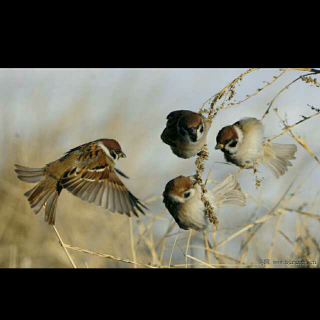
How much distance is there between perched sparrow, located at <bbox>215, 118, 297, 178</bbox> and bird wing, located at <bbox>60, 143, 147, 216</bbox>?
21.1 inches

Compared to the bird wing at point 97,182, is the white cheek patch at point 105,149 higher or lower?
higher

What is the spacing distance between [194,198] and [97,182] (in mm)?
510

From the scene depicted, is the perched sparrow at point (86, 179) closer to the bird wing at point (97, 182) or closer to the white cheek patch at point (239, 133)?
the bird wing at point (97, 182)

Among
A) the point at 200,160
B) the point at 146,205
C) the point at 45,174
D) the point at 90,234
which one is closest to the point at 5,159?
the point at 45,174

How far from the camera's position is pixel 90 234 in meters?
2.78

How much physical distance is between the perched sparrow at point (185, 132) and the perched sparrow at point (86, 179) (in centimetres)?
27

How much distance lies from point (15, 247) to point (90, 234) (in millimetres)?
416

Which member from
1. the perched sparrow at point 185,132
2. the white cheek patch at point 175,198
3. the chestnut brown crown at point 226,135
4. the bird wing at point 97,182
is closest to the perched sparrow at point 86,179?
the bird wing at point 97,182

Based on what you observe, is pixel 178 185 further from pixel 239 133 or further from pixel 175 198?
pixel 239 133

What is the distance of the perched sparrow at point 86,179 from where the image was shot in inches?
101

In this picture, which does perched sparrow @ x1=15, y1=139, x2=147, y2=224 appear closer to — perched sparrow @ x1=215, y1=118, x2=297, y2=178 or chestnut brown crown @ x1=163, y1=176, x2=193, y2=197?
chestnut brown crown @ x1=163, y1=176, x2=193, y2=197

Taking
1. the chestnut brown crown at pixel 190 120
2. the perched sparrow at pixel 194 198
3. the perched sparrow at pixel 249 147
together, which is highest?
the chestnut brown crown at pixel 190 120

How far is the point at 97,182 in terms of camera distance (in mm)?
2578

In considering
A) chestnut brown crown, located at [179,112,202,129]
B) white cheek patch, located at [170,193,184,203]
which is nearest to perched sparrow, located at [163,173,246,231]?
white cheek patch, located at [170,193,184,203]
